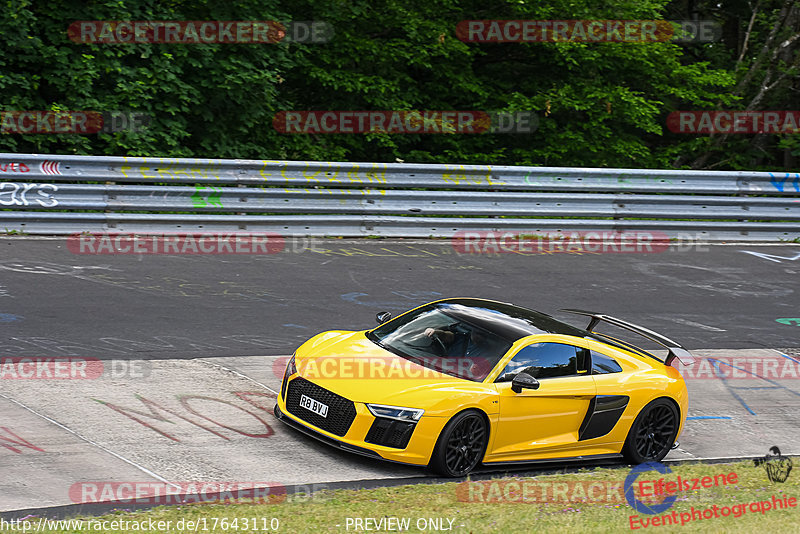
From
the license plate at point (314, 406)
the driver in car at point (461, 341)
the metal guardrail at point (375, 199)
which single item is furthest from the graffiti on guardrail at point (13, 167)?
the driver in car at point (461, 341)

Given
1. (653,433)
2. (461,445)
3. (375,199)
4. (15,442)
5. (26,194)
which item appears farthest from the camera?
(375,199)

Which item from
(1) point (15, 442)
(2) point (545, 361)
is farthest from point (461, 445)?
(1) point (15, 442)

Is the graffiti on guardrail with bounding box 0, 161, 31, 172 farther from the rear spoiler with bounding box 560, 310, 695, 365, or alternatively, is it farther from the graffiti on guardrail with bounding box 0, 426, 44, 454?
the rear spoiler with bounding box 560, 310, 695, 365

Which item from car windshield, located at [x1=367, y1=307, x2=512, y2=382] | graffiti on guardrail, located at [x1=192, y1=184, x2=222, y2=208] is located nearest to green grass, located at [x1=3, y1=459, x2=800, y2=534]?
car windshield, located at [x1=367, y1=307, x2=512, y2=382]

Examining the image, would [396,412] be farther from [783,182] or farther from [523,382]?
[783,182]

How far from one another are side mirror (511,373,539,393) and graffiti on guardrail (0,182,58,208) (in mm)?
9047

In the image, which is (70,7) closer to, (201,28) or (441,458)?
(201,28)

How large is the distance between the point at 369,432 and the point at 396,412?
28 centimetres

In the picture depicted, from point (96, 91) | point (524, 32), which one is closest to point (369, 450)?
point (96, 91)

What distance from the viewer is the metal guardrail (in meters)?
14.3

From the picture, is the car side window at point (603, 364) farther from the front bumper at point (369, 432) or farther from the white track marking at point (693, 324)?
the white track marking at point (693, 324)

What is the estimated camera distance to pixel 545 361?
27.5ft

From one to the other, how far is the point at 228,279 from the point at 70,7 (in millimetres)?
6218

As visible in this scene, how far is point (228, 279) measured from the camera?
13.0 meters
